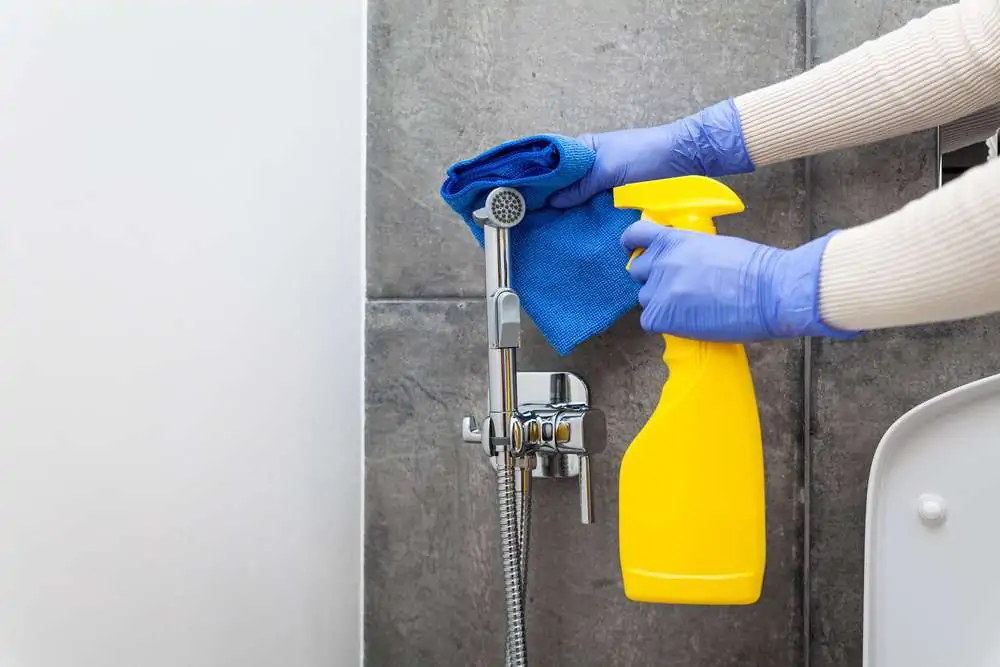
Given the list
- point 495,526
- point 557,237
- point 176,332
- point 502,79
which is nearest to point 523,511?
point 495,526

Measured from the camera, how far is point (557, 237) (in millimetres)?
871

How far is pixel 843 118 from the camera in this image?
31.3 inches

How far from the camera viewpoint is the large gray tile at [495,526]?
920 millimetres

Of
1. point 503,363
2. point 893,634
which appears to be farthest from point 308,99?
point 893,634

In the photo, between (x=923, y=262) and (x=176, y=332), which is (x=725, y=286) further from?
(x=176, y=332)

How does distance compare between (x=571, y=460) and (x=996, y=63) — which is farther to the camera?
(x=571, y=460)

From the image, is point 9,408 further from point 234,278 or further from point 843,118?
point 843,118

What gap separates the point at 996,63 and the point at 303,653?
90 centimetres

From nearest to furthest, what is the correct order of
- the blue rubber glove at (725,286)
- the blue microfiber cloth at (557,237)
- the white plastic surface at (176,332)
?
the white plastic surface at (176,332) → the blue rubber glove at (725,286) → the blue microfiber cloth at (557,237)

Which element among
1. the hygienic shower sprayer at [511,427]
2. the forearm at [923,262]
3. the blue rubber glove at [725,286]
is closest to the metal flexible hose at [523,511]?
the hygienic shower sprayer at [511,427]

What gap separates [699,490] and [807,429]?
0.26 metres

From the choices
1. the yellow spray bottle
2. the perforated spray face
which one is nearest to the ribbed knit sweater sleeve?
the yellow spray bottle

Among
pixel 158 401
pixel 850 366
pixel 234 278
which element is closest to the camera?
pixel 158 401

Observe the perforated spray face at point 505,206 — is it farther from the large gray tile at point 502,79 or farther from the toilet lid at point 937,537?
the toilet lid at point 937,537
